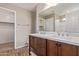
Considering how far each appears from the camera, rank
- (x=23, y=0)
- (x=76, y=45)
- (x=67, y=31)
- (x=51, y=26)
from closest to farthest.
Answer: (x=76, y=45) < (x=23, y=0) < (x=67, y=31) < (x=51, y=26)

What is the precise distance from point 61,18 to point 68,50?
0.53 metres

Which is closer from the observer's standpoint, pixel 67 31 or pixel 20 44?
pixel 67 31

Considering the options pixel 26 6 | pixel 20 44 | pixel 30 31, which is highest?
pixel 26 6

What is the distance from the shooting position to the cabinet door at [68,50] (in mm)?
994

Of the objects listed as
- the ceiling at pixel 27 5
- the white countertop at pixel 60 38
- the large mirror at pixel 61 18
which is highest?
the ceiling at pixel 27 5

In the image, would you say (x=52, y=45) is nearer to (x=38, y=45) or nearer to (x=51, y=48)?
(x=51, y=48)

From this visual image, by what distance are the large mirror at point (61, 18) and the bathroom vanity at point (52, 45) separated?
0.57 feet

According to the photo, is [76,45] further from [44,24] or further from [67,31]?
[44,24]

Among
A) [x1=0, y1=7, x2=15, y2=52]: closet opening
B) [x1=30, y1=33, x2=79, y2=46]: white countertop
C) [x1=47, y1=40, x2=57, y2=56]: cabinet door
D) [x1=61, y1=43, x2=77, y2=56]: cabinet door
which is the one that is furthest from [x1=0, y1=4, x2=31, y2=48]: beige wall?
[x1=61, y1=43, x2=77, y2=56]: cabinet door

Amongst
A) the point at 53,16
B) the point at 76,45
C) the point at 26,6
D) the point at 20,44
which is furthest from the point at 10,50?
the point at 76,45

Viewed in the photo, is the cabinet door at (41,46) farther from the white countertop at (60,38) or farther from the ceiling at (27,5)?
the ceiling at (27,5)

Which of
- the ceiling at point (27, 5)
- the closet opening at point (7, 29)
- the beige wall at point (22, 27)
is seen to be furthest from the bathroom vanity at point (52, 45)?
the ceiling at point (27, 5)

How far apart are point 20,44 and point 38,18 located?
1.78 ft

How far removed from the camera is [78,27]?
1.21m
